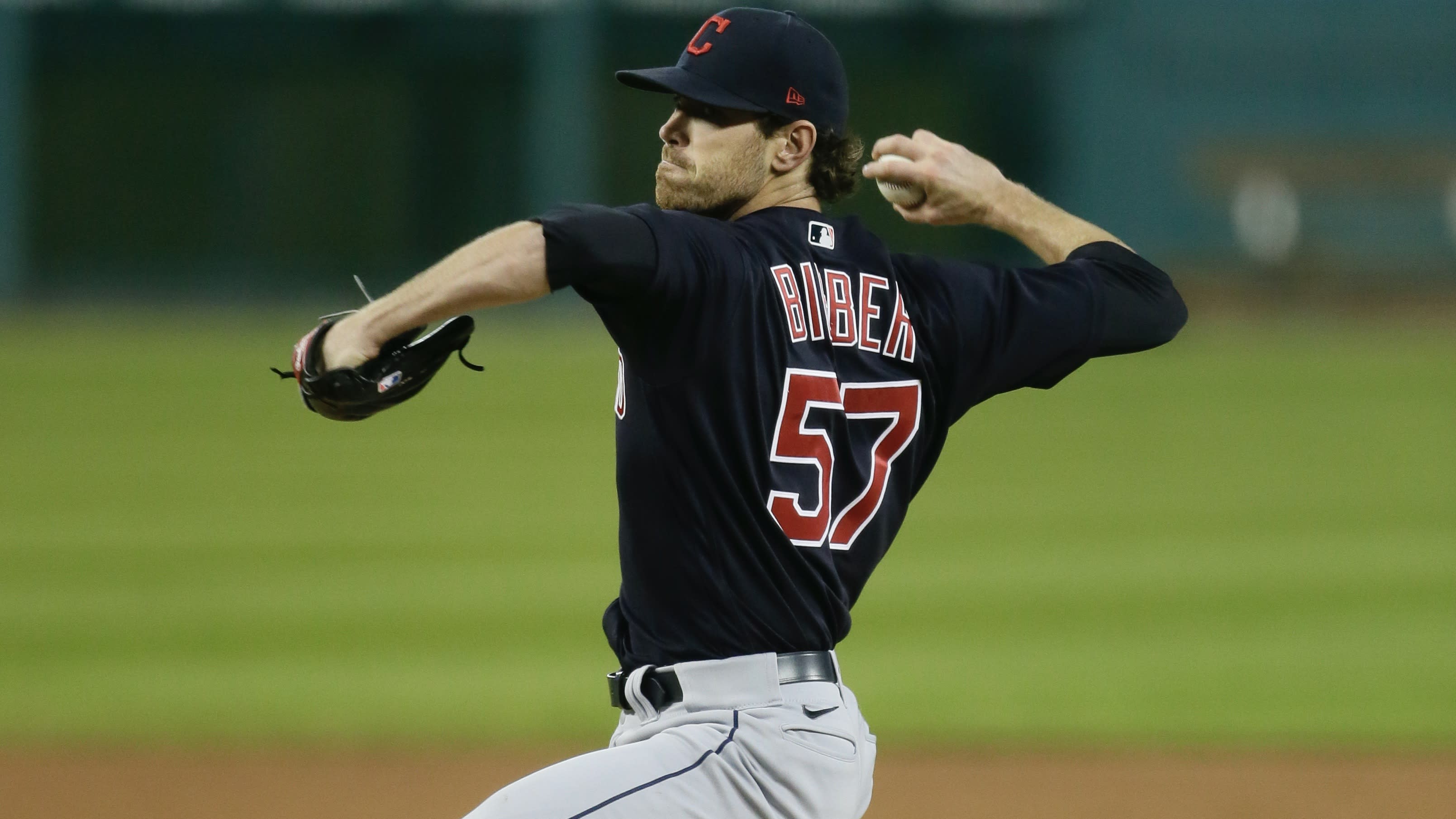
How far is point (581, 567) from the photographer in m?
10.3

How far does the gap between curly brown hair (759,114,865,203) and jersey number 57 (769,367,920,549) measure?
364 millimetres

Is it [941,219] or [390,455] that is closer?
[941,219]

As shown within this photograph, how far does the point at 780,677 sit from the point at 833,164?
866 mm

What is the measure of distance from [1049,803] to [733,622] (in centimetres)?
350

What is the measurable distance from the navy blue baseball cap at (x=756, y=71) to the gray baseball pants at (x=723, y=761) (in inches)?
34.7

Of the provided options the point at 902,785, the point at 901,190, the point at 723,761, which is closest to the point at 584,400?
the point at 902,785

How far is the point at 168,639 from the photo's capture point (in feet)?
27.3

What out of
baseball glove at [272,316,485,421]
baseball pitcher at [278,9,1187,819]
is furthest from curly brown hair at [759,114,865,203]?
baseball glove at [272,316,485,421]

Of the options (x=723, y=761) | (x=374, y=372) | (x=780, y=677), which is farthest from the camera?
Answer: (x=780, y=677)

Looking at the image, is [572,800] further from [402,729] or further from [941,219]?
[402,729]

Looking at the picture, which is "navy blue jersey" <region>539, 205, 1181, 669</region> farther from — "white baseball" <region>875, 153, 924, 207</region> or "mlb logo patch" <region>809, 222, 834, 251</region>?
"white baseball" <region>875, 153, 924, 207</region>

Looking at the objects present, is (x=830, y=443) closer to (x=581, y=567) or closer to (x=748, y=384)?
(x=748, y=384)

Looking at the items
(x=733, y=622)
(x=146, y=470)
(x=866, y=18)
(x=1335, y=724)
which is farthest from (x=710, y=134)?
(x=866, y=18)

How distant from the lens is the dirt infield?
568 cm
